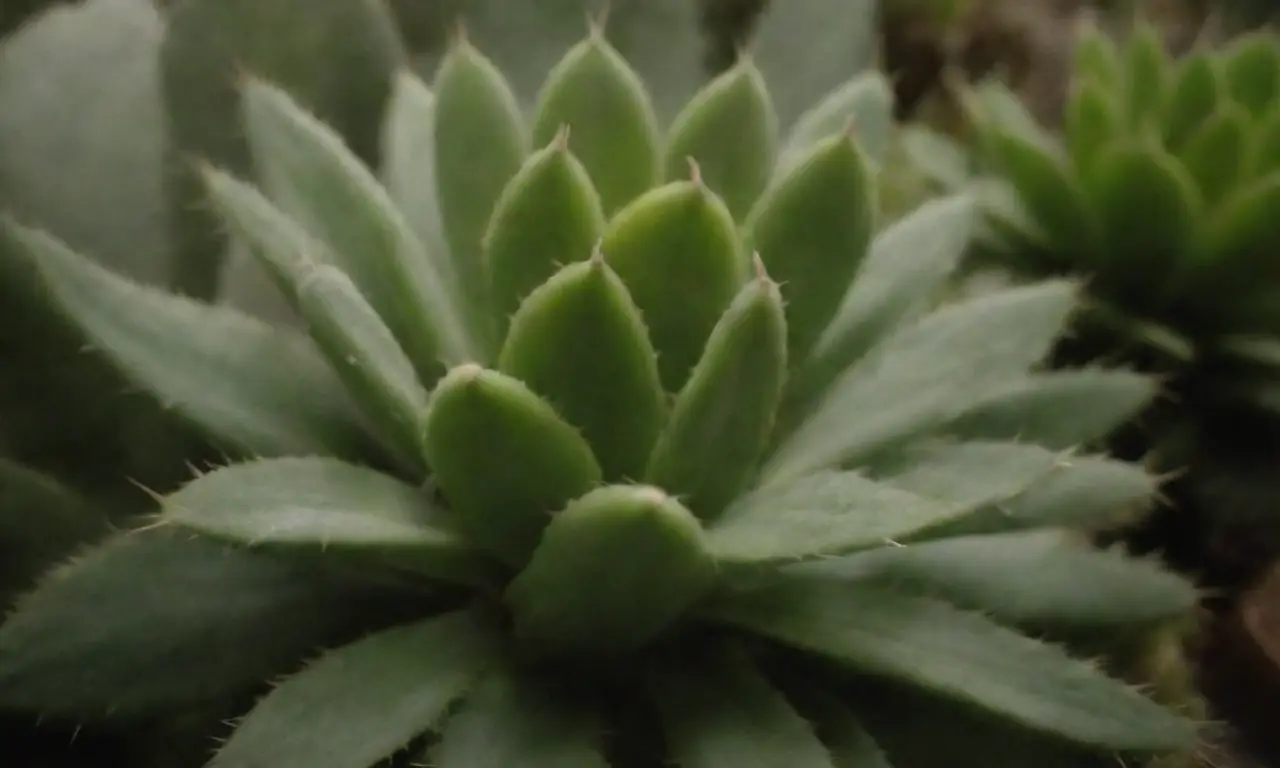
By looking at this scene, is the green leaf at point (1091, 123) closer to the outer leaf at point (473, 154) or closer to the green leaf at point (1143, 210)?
the green leaf at point (1143, 210)

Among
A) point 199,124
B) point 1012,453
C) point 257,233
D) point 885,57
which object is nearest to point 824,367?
point 1012,453

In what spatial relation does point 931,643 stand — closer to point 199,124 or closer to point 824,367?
point 824,367

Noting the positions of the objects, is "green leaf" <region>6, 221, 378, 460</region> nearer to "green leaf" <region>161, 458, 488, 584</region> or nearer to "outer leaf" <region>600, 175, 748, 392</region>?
"green leaf" <region>161, 458, 488, 584</region>

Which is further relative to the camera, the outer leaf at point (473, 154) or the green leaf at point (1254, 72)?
the green leaf at point (1254, 72)

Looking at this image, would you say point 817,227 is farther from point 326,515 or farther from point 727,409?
point 326,515

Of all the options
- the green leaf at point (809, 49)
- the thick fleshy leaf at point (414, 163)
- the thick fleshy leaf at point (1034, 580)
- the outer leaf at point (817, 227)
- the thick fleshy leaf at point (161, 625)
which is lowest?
the thick fleshy leaf at point (161, 625)

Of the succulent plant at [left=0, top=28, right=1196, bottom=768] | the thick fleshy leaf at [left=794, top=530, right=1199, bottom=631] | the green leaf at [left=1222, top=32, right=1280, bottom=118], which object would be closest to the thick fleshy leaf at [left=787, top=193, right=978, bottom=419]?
the succulent plant at [left=0, top=28, right=1196, bottom=768]

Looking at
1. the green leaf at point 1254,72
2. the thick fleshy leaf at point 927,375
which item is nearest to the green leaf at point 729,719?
the thick fleshy leaf at point 927,375
